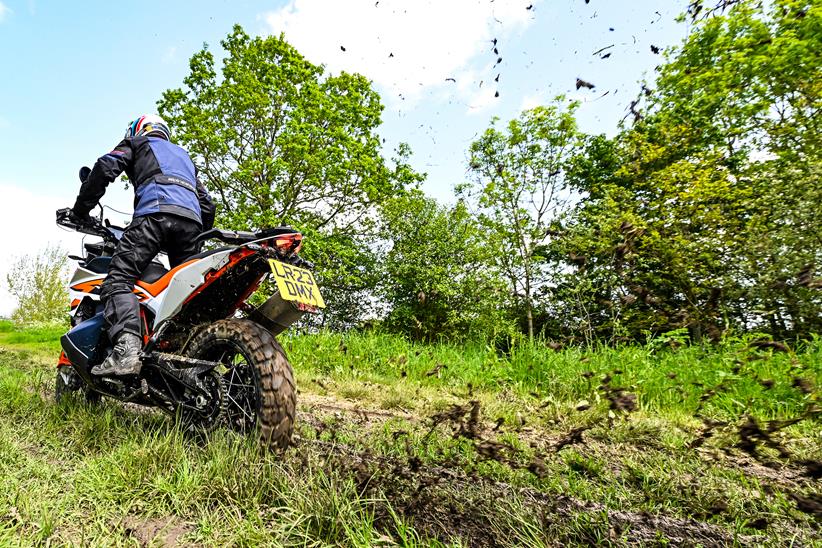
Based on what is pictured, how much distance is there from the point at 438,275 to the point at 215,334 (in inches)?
626

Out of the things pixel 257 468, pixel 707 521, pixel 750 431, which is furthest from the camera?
pixel 750 431

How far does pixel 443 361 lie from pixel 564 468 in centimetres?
333

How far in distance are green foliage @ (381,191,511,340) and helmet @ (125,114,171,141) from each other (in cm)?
1489

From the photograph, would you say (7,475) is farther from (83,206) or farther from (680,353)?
(680,353)

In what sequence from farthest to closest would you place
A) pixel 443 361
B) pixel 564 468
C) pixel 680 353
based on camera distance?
pixel 443 361
pixel 680 353
pixel 564 468

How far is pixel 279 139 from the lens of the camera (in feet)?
51.3

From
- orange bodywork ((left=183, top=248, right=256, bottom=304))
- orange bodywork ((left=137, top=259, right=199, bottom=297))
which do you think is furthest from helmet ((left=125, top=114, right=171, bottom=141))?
orange bodywork ((left=183, top=248, right=256, bottom=304))

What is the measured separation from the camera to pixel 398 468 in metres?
1.87

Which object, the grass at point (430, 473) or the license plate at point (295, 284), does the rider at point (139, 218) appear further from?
the license plate at point (295, 284)

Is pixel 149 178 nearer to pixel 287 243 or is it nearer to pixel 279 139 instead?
pixel 287 243

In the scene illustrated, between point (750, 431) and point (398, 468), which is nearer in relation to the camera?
point (398, 468)

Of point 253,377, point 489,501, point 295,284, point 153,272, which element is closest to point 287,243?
point 295,284

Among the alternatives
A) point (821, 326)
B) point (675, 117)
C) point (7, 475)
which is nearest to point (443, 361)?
point (7, 475)

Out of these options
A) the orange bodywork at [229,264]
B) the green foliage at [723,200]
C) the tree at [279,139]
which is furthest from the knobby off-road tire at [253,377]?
the tree at [279,139]
